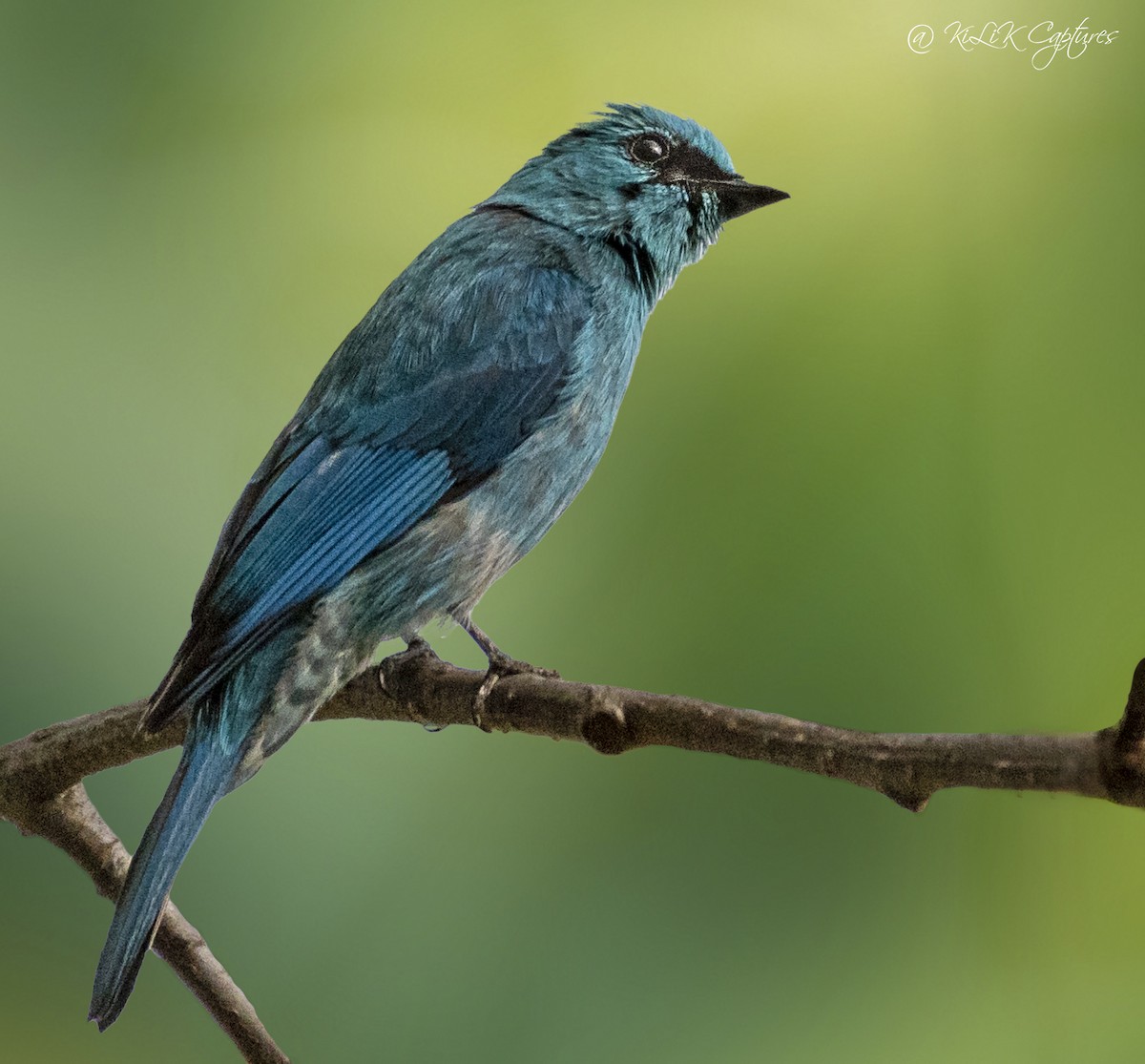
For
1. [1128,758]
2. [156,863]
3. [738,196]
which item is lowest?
[156,863]

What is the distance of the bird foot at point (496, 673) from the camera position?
156cm

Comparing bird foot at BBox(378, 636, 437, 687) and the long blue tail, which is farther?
bird foot at BBox(378, 636, 437, 687)

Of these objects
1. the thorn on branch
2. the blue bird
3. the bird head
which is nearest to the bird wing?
the blue bird

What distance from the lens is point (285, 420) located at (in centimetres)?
210

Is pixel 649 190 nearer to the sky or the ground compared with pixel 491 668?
nearer to the sky

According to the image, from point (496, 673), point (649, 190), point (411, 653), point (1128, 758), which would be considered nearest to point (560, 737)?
point (496, 673)

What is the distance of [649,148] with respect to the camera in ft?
6.30

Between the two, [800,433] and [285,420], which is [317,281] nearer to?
[285,420]

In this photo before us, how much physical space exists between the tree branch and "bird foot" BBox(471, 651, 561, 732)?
12 mm

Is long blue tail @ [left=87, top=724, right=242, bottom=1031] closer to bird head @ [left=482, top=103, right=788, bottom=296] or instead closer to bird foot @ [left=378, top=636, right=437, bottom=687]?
→ bird foot @ [left=378, top=636, right=437, bottom=687]

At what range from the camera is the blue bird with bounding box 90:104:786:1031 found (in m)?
1.54

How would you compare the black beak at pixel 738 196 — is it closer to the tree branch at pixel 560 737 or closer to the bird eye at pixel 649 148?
the bird eye at pixel 649 148

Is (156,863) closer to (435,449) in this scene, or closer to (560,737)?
(560,737)

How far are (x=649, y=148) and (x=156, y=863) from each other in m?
1.19
